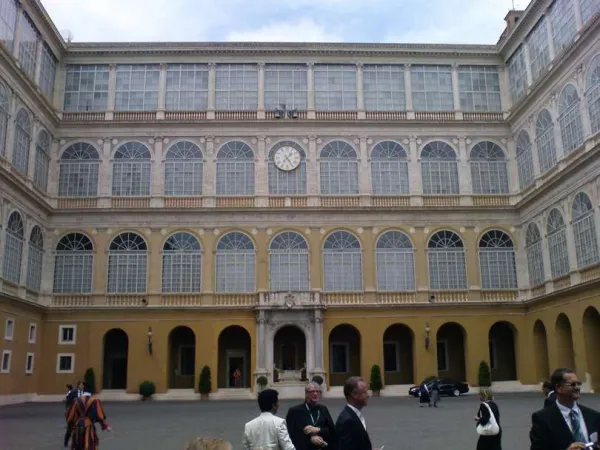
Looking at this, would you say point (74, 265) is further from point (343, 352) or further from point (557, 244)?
point (557, 244)

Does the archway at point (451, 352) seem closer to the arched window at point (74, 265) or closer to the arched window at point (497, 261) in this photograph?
the arched window at point (497, 261)

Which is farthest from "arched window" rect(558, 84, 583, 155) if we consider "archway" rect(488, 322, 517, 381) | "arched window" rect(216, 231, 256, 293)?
"arched window" rect(216, 231, 256, 293)

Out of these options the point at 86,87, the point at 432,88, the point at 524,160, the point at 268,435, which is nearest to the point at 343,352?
the point at 524,160

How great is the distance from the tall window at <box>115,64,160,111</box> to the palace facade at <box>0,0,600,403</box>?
0.51ft

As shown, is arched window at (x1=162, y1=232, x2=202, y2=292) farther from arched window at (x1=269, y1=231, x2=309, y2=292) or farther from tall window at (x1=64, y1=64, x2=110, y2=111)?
tall window at (x1=64, y1=64, x2=110, y2=111)

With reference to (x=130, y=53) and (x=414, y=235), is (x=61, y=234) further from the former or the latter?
(x=414, y=235)

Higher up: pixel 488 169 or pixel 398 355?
pixel 488 169

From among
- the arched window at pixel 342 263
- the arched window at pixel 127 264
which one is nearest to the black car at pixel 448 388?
the arched window at pixel 342 263

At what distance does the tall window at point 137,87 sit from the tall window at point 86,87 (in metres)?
0.94

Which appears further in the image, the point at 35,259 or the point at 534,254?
the point at 534,254

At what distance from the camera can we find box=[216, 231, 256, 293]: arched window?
4322 centimetres

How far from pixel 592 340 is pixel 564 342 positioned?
3.51 meters

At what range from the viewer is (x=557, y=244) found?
129 feet

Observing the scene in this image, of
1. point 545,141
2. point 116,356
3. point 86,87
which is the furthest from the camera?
point 86,87
